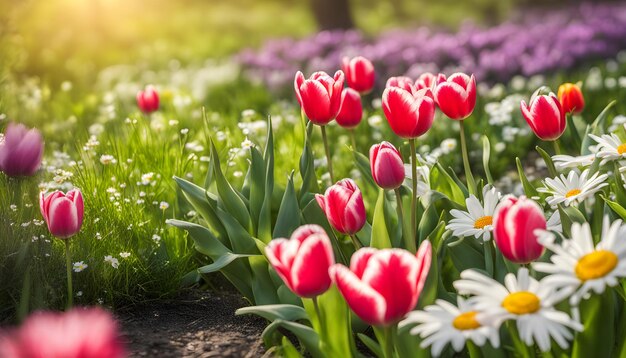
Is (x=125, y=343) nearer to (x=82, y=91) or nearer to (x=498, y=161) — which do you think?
(x=498, y=161)

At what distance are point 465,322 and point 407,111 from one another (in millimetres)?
733

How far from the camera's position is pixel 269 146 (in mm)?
2926

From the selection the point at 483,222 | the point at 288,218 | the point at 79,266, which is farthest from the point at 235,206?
the point at 483,222

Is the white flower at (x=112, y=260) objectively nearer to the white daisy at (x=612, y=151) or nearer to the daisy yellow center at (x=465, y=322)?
the daisy yellow center at (x=465, y=322)

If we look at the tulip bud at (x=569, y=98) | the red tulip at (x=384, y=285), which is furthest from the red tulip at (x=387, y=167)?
the tulip bud at (x=569, y=98)

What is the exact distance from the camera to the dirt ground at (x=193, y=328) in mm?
2447

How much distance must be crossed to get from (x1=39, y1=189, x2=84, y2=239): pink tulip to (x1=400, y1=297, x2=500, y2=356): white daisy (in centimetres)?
112

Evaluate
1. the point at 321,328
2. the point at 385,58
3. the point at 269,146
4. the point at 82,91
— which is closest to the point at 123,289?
the point at 269,146

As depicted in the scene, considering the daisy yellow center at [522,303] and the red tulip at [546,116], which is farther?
the red tulip at [546,116]

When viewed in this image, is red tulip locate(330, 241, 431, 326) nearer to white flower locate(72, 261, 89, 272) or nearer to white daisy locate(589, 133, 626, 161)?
white daisy locate(589, 133, 626, 161)

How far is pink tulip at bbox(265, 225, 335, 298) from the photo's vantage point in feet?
5.99

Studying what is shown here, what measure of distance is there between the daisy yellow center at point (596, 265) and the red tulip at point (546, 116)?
0.76 metres

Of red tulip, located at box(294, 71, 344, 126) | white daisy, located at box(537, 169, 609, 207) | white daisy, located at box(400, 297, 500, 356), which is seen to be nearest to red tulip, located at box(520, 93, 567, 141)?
white daisy, located at box(537, 169, 609, 207)

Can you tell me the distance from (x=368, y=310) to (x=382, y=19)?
1808 centimetres
